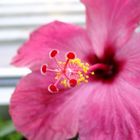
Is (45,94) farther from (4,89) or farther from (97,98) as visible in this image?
(4,89)

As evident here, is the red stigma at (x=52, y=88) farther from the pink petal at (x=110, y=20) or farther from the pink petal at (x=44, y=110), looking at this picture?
the pink petal at (x=110, y=20)

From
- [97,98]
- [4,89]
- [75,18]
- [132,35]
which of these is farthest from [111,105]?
[75,18]

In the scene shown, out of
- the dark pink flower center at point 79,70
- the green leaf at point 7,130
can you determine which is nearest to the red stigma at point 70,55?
the dark pink flower center at point 79,70

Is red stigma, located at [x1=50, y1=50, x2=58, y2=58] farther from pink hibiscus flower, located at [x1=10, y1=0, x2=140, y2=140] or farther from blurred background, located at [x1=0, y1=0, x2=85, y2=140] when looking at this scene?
blurred background, located at [x1=0, y1=0, x2=85, y2=140]

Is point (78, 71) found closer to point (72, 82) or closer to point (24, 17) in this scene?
point (72, 82)

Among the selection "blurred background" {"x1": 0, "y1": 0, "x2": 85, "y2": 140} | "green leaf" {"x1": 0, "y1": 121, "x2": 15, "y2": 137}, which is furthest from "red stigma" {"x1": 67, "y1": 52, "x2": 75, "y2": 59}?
"blurred background" {"x1": 0, "y1": 0, "x2": 85, "y2": 140}

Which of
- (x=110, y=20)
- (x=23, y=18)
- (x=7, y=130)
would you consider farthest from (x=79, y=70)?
(x=23, y=18)
